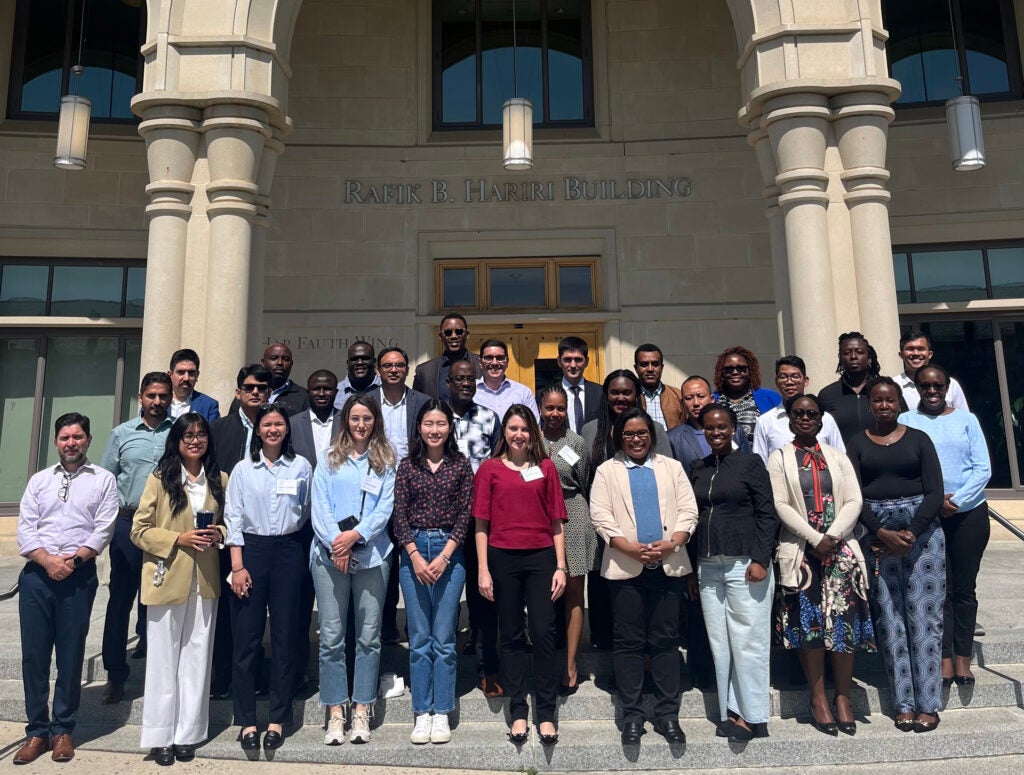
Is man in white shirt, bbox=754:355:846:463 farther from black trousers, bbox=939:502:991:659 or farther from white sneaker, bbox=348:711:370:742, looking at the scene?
white sneaker, bbox=348:711:370:742

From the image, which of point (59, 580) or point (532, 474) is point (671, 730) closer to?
point (532, 474)

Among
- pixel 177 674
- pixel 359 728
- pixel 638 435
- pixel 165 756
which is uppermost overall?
pixel 638 435

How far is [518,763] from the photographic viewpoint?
4070 millimetres

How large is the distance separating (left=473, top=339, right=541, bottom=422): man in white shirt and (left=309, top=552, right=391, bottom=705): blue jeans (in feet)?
5.00

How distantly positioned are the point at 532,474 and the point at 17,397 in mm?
9060

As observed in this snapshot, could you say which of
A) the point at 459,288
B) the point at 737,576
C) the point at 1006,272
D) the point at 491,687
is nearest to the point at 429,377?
the point at 491,687

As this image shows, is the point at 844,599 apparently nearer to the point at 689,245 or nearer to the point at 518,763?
the point at 518,763

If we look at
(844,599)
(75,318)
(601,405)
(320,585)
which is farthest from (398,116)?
(844,599)

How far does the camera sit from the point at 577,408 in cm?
541

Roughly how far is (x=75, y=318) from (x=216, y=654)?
7.28 metres

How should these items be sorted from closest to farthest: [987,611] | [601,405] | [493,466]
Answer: [493,466] → [601,405] → [987,611]

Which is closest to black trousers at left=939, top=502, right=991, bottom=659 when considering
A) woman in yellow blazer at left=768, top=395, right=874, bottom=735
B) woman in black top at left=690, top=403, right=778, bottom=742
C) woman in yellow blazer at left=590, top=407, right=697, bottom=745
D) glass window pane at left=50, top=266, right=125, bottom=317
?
woman in yellow blazer at left=768, top=395, right=874, bottom=735

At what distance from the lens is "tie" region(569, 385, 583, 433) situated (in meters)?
5.39

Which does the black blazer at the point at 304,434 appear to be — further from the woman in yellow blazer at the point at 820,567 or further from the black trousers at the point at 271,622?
the woman in yellow blazer at the point at 820,567
